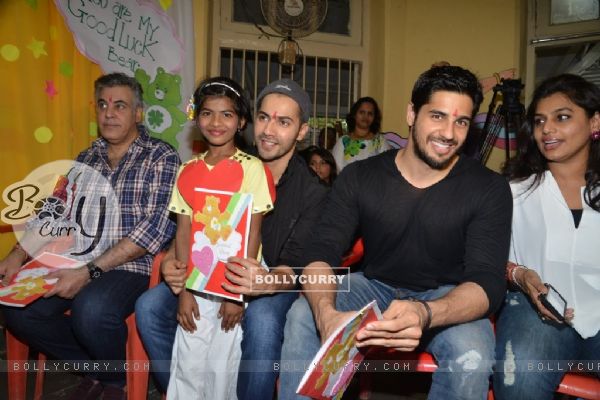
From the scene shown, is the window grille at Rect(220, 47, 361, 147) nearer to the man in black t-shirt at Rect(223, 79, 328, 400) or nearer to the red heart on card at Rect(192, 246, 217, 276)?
the man in black t-shirt at Rect(223, 79, 328, 400)

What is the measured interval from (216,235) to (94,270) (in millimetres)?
752

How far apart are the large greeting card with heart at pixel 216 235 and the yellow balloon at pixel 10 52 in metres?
2.38

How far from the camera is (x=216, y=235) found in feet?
5.97

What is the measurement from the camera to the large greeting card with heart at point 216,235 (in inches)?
70.4

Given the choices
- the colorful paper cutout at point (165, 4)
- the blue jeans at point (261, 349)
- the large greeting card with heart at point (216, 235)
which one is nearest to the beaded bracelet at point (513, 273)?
the blue jeans at point (261, 349)

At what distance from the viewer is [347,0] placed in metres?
5.42

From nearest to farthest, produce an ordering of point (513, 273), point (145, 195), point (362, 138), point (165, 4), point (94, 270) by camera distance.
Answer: point (513, 273) < point (94, 270) < point (145, 195) < point (165, 4) < point (362, 138)

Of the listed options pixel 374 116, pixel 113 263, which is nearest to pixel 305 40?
pixel 374 116

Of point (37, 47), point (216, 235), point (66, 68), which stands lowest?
point (216, 235)

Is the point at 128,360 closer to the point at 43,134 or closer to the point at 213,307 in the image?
the point at 213,307

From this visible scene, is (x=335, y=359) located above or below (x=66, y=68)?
below

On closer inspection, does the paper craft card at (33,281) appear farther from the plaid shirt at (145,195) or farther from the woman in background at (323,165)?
the woman in background at (323,165)

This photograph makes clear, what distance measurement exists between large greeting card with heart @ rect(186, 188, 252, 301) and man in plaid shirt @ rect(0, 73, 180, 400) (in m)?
0.46

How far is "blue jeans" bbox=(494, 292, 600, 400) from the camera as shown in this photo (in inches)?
62.6
